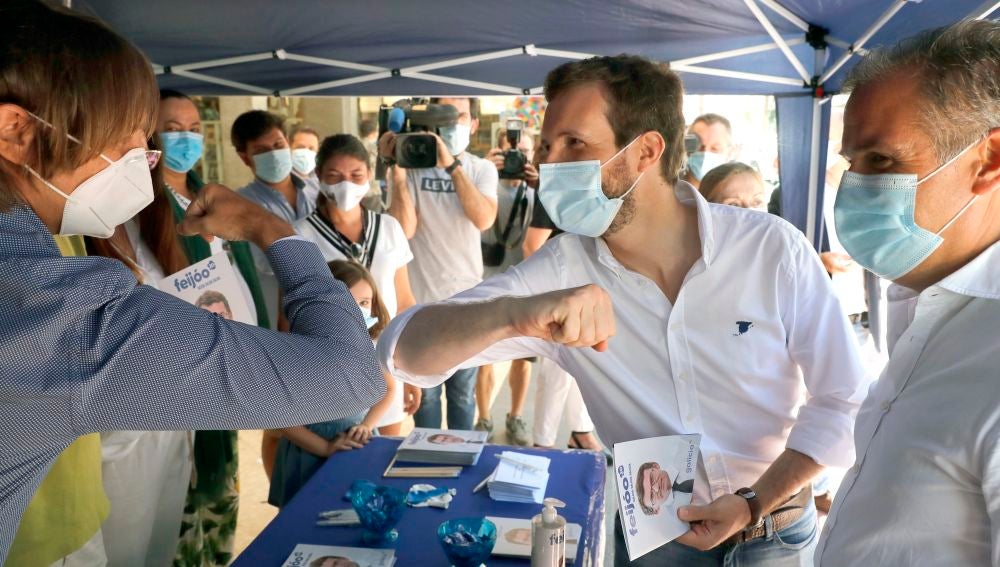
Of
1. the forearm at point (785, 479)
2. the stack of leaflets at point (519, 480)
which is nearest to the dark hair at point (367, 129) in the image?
the stack of leaflets at point (519, 480)

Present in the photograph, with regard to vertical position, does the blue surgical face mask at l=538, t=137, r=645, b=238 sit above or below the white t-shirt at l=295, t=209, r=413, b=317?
above

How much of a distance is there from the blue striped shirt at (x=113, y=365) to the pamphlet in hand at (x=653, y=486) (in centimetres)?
55

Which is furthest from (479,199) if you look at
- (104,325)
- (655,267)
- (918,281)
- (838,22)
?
(104,325)

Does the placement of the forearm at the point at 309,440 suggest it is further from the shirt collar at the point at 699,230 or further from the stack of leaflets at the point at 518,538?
the shirt collar at the point at 699,230

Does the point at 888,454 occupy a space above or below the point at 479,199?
below

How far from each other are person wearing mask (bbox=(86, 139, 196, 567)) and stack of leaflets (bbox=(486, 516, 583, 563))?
3.58 ft

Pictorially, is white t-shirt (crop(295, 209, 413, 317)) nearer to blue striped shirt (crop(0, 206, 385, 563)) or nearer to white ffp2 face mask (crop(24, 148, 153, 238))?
white ffp2 face mask (crop(24, 148, 153, 238))

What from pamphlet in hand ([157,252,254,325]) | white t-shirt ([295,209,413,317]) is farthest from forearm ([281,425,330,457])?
white t-shirt ([295,209,413,317])

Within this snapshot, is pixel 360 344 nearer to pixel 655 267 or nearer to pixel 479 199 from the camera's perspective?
pixel 655 267

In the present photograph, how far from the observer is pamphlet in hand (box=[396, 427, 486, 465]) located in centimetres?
231

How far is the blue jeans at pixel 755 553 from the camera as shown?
1586 mm

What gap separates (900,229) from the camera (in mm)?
1228

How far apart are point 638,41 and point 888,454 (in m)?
3.29

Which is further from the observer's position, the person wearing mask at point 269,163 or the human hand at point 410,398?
the person wearing mask at point 269,163
